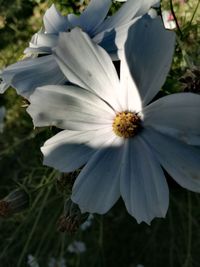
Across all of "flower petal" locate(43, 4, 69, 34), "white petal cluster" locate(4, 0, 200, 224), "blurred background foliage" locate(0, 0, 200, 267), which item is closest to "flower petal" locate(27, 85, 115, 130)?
"white petal cluster" locate(4, 0, 200, 224)

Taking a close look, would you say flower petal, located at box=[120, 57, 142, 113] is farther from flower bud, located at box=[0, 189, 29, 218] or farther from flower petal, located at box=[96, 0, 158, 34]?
flower bud, located at box=[0, 189, 29, 218]

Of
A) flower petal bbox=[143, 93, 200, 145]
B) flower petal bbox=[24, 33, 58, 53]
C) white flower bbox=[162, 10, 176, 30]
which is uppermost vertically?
flower petal bbox=[24, 33, 58, 53]

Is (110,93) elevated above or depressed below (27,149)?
above

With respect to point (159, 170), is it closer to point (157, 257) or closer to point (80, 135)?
point (80, 135)

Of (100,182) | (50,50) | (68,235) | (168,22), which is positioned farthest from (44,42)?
(68,235)

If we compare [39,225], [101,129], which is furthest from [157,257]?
[101,129]

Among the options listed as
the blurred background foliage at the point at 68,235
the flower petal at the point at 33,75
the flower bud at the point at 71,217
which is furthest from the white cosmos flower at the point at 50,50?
the blurred background foliage at the point at 68,235
